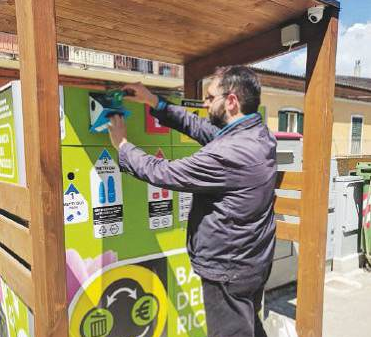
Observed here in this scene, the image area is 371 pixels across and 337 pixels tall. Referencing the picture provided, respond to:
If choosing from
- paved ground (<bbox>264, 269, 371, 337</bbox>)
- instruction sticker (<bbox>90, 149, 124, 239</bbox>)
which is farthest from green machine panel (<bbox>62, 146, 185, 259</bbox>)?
paved ground (<bbox>264, 269, 371, 337</bbox>)

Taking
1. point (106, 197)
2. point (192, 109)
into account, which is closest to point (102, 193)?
point (106, 197)

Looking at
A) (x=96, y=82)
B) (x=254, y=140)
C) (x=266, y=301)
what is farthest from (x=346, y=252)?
(x=96, y=82)

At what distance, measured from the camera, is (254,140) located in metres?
1.66

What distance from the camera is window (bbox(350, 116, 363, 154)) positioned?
15945 mm

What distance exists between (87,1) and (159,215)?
4.68ft

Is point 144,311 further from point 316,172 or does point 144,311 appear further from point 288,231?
point 316,172

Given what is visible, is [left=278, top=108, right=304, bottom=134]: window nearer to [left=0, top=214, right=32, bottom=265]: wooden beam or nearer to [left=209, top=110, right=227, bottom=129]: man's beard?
[left=209, top=110, right=227, bottom=129]: man's beard

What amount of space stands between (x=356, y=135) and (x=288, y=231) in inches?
616

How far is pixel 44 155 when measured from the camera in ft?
4.38

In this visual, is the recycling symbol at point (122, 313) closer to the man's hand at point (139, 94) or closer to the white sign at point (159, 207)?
the white sign at point (159, 207)

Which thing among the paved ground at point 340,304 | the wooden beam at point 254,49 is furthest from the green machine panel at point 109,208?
the wooden beam at point 254,49

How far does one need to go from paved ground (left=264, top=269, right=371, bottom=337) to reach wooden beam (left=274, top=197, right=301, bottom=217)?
0.75 metres

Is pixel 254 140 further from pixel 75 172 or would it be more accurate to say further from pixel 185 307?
pixel 185 307

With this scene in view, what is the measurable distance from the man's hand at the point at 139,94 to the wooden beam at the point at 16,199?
74cm
